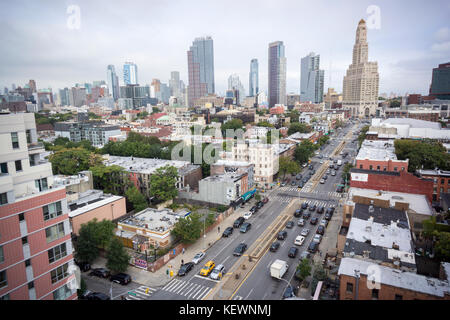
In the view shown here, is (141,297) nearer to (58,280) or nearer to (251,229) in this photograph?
(58,280)

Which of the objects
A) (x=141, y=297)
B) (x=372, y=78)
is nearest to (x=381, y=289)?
(x=141, y=297)

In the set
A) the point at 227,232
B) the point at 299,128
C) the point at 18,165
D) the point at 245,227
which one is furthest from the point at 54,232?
the point at 299,128

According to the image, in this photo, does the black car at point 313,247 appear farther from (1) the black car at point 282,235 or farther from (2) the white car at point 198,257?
(2) the white car at point 198,257

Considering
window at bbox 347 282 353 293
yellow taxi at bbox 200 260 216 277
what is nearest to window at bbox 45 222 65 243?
yellow taxi at bbox 200 260 216 277

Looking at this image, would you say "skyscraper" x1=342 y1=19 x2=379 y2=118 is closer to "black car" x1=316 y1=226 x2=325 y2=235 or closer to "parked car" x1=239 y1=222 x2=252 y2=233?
"black car" x1=316 y1=226 x2=325 y2=235

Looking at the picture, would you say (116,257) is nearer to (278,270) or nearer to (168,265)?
(168,265)

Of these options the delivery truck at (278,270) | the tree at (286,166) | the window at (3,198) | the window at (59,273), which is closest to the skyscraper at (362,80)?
the tree at (286,166)
